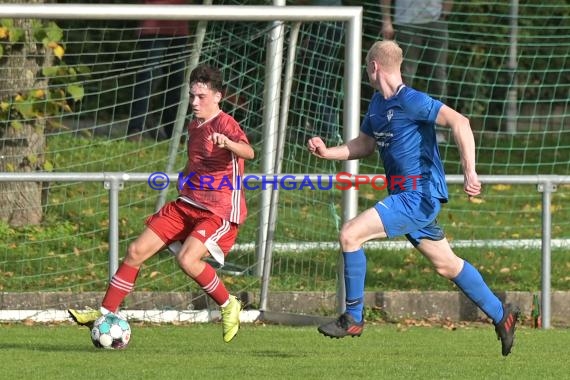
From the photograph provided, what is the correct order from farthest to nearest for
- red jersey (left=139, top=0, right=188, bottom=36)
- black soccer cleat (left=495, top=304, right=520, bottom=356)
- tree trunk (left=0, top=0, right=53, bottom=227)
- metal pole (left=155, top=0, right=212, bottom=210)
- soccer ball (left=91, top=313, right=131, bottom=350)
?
tree trunk (left=0, top=0, right=53, bottom=227) → red jersey (left=139, top=0, right=188, bottom=36) → metal pole (left=155, top=0, right=212, bottom=210) → soccer ball (left=91, top=313, right=131, bottom=350) → black soccer cleat (left=495, top=304, right=520, bottom=356)

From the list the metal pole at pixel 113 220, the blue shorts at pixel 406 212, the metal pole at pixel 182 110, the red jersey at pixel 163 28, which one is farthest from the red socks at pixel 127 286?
the red jersey at pixel 163 28

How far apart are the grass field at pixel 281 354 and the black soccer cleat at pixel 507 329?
0.08 meters

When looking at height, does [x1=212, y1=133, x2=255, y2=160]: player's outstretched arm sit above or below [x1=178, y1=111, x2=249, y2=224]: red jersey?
above

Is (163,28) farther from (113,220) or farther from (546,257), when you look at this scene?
(546,257)

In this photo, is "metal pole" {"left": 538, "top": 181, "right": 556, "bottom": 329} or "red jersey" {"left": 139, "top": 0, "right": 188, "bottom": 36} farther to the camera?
"red jersey" {"left": 139, "top": 0, "right": 188, "bottom": 36}

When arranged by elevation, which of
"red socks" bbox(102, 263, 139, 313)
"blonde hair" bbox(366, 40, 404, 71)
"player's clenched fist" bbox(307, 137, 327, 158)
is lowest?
"red socks" bbox(102, 263, 139, 313)

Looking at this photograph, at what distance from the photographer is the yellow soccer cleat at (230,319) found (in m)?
8.57

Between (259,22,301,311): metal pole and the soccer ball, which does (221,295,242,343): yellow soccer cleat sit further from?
(259,22,301,311): metal pole

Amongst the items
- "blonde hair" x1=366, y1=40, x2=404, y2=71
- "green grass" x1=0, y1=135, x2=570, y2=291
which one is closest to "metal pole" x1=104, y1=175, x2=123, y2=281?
"green grass" x1=0, y1=135, x2=570, y2=291

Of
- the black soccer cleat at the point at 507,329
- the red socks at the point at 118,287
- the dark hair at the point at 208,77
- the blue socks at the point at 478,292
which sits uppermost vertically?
the dark hair at the point at 208,77

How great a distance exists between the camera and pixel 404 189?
8156mm

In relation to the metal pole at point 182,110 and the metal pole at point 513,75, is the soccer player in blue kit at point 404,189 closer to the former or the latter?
the metal pole at point 182,110

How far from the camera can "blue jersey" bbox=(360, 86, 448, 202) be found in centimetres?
812

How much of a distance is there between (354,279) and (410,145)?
843mm
